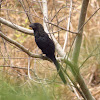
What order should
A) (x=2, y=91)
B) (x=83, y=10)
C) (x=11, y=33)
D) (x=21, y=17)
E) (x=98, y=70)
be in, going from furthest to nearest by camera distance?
1. (x=21, y=17)
2. (x=11, y=33)
3. (x=98, y=70)
4. (x=83, y=10)
5. (x=2, y=91)

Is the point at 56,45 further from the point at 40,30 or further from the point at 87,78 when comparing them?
the point at 87,78

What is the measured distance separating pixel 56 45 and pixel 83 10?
659 mm

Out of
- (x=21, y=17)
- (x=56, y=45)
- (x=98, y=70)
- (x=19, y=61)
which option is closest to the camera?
(x=56, y=45)

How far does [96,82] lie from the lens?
5.96 metres

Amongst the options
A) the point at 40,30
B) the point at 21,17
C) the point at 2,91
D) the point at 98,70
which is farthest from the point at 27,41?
the point at 2,91

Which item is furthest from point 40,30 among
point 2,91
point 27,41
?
point 27,41

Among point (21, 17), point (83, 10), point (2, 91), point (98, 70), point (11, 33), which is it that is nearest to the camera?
point (2, 91)

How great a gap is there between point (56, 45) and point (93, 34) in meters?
3.08

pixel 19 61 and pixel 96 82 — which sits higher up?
pixel 19 61

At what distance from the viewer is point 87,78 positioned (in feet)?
19.5

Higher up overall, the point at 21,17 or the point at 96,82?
the point at 21,17

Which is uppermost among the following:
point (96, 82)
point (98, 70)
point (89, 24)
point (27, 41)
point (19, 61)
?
point (89, 24)

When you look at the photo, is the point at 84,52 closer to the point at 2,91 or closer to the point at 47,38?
the point at 47,38

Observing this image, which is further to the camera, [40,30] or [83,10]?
[40,30]
